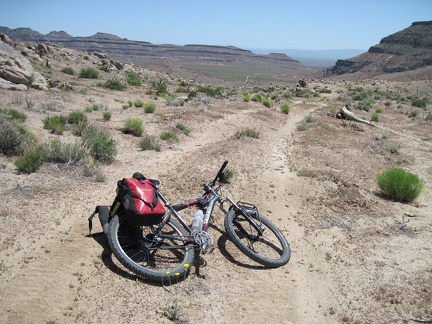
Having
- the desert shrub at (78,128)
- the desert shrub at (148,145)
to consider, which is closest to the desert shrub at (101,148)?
the desert shrub at (148,145)

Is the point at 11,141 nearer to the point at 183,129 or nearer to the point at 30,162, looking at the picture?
the point at 30,162

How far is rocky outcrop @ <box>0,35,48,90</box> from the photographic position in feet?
52.6

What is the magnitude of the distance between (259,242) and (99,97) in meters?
14.9

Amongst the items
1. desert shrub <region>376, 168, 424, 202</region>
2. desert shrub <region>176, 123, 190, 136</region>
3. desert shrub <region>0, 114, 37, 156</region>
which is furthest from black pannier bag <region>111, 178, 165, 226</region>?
desert shrub <region>176, 123, 190, 136</region>

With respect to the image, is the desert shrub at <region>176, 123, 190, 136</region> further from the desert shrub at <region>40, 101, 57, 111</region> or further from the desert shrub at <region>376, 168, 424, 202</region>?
the desert shrub at <region>376, 168, 424, 202</region>

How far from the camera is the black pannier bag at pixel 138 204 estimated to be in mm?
4117

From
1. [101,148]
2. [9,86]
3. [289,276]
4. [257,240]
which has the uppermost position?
[9,86]

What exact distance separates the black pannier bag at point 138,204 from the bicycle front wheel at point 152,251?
0.88 feet

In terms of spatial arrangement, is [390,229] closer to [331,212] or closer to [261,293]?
[331,212]

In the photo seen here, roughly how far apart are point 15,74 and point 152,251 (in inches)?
622

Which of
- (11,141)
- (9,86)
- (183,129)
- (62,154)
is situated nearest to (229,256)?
(62,154)

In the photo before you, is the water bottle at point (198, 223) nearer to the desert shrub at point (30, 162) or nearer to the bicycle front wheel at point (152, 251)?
the bicycle front wheel at point (152, 251)

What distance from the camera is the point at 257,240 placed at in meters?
5.39

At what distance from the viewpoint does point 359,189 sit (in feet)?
27.2
